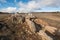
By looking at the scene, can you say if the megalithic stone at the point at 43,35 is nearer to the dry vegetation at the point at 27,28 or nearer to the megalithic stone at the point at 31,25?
the dry vegetation at the point at 27,28

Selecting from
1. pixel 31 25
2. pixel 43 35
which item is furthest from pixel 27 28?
pixel 43 35

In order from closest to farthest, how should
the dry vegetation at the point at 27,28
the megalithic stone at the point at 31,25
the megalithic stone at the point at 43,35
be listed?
the megalithic stone at the point at 43,35
the dry vegetation at the point at 27,28
the megalithic stone at the point at 31,25

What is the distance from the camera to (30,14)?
16.5 ft

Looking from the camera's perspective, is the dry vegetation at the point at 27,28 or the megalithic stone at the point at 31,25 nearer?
the dry vegetation at the point at 27,28

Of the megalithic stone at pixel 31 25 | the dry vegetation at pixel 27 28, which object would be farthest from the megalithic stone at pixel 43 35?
the megalithic stone at pixel 31 25

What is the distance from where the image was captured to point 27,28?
4625 millimetres

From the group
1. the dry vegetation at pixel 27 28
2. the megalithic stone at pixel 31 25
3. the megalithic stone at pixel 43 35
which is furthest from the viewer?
the megalithic stone at pixel 31 25

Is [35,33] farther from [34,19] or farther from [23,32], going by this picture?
[34,19]

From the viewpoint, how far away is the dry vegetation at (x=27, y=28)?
13.6 feet

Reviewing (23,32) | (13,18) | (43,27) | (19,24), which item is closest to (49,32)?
(43,27)

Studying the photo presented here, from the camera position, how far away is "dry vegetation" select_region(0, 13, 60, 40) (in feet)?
13.6

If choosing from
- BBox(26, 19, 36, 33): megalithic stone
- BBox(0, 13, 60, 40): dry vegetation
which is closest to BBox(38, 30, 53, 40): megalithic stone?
BBox(0, 13, 60, 40): dry vegetation

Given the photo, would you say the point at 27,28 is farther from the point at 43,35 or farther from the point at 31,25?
the point at 43,35

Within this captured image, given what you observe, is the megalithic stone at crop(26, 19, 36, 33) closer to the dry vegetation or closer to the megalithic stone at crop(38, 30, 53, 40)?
the dry vegetation
